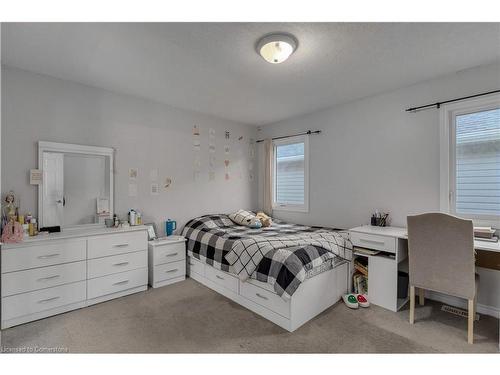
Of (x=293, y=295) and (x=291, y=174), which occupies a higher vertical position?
(x=291, y=174)

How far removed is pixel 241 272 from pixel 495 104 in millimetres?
2934

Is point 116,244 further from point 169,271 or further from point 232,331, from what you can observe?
point 232,331

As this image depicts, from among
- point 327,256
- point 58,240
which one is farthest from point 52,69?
point 327,256

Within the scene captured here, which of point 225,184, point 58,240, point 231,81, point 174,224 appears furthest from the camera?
point 225,184

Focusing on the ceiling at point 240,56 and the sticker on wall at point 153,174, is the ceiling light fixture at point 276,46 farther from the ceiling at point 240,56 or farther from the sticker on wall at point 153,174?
the sticker on wall at point 153,174

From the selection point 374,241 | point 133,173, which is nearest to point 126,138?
point 133,173

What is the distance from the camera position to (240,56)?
2.08 m

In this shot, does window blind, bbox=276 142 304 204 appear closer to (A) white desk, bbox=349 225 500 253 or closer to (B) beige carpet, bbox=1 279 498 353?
(A) white desk, bbox=349 225 500 253

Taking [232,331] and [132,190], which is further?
[132,190]

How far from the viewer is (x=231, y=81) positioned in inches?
103

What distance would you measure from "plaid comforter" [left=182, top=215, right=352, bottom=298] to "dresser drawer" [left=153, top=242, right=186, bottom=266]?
0.11m

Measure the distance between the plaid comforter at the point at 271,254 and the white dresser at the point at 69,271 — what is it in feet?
2.51

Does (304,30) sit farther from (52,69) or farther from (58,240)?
(58,240)

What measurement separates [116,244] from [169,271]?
2.44 feet
